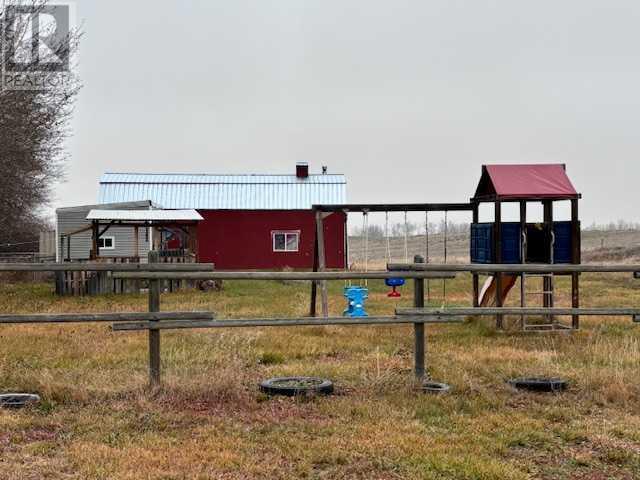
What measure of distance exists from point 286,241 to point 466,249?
33.1m

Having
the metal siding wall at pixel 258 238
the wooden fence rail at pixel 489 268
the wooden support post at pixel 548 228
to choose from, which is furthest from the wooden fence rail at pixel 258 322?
the metal siding wall at pixel 258 238

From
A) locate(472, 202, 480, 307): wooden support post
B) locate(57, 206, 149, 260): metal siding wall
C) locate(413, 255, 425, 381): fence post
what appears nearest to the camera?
locate(413, 255, 425, 381): fence post

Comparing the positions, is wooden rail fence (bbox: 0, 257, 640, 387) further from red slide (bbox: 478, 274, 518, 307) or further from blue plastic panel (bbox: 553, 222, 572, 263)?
red slide (bbox: 478, 274, 518, 307)

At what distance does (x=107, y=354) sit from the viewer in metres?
8.79

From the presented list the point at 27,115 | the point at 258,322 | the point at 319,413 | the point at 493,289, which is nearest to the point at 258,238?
the point at 27,115

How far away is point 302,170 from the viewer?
38.1 meters

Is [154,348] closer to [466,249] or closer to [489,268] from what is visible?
[489,268]

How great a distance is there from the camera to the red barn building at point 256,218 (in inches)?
1351

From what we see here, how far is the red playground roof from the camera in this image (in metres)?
12.6

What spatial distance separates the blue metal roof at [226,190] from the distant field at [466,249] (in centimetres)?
786

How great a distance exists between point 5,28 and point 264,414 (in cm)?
1679

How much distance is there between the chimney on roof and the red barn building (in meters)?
0.94

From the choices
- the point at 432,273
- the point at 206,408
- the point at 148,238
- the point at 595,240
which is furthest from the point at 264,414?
the point at 595,240

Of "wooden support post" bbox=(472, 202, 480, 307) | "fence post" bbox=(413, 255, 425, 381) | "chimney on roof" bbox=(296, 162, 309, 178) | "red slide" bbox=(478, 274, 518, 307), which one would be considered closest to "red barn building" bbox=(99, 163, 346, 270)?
"chimney on roof" bbox=(296, 162, 309, 178)
